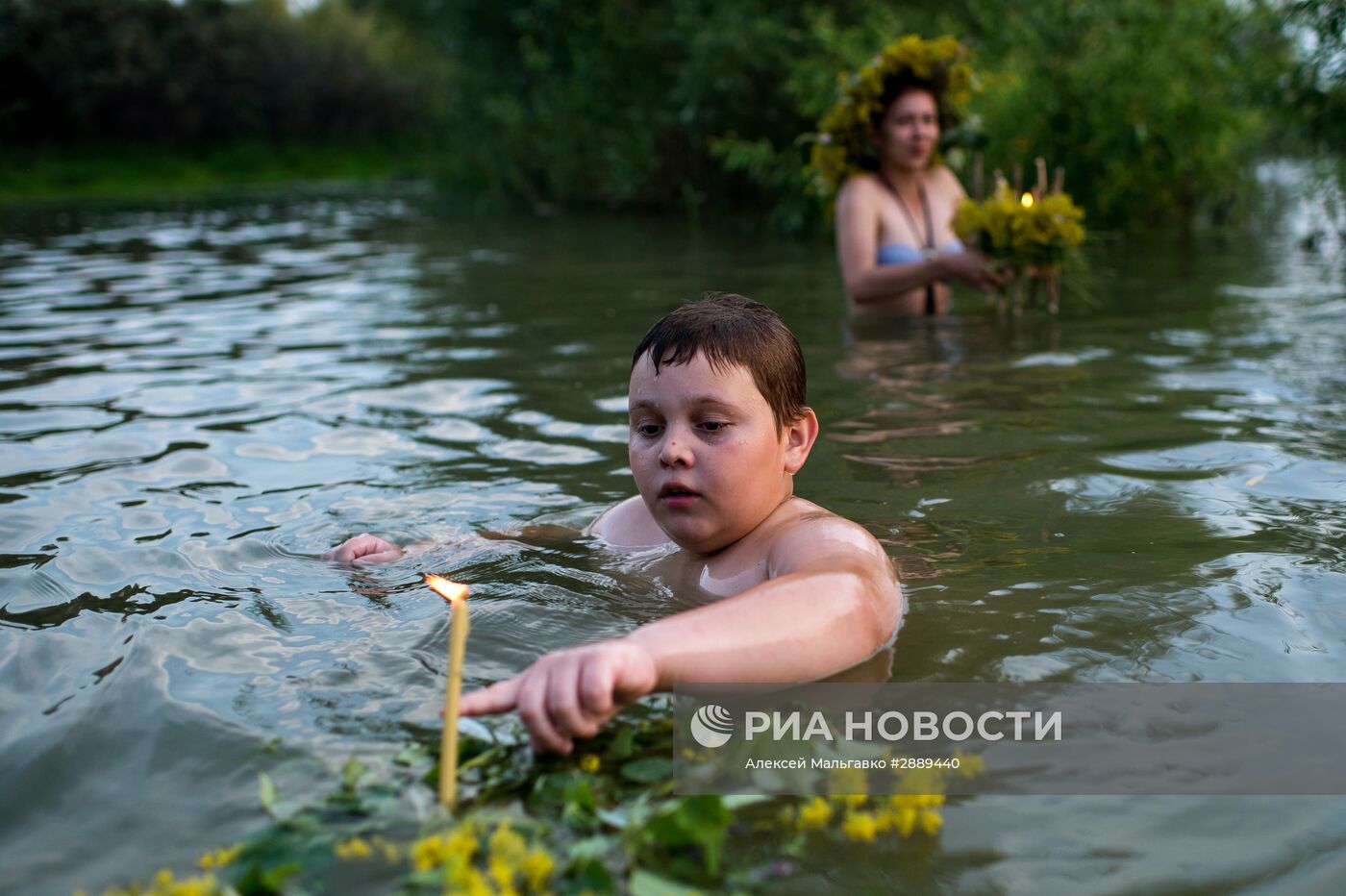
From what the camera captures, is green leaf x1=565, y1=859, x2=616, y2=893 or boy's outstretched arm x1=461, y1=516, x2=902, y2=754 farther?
boy's outstretched arm x1=461, y1=516, x2=902, y2=754

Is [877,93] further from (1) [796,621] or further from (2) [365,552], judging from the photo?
(1) [796,621]

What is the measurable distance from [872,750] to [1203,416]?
349 cm

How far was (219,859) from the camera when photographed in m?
2.12

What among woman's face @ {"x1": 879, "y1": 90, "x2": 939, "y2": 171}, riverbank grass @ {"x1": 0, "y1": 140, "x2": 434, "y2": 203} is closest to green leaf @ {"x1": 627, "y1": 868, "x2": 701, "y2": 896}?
woman's face @ {"x1": 879, "y1": 90, "x2": 939, "y2": 171}

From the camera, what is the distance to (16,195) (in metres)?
26.2

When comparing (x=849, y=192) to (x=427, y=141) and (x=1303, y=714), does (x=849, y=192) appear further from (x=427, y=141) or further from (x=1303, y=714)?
(x=427, y=141)

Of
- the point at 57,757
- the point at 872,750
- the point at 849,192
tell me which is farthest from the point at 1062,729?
the point at 849,192

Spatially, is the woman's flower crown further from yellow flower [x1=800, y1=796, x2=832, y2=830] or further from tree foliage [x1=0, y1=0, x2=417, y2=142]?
tree foliage [x1=0, y1=0, x2=417, y2=142]

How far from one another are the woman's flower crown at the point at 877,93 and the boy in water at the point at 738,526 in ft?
14.0

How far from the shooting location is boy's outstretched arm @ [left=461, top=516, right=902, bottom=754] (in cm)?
230

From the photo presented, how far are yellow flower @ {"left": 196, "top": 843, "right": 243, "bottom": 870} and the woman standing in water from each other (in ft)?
18.2

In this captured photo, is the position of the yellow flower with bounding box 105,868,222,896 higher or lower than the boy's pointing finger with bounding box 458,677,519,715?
lower

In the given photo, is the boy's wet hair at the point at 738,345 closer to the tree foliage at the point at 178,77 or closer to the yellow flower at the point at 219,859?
the yellow flower at the point at 219,859

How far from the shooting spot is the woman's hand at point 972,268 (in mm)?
6727
